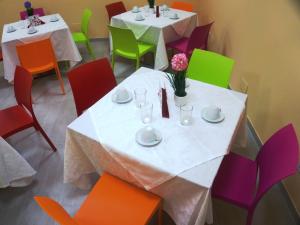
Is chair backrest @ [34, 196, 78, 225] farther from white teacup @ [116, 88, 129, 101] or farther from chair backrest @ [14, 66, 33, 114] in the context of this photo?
chair backrest @ [14, 66, 33, 114]

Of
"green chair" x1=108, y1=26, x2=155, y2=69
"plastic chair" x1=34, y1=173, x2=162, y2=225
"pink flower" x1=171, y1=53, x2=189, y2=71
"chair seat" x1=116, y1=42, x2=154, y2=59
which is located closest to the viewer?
"plastic chair" x1=34, y1=173, x2=162, y2=225

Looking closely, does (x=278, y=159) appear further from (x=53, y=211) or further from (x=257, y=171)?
(x=53, y=211)

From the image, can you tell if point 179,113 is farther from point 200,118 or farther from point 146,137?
point 146,137

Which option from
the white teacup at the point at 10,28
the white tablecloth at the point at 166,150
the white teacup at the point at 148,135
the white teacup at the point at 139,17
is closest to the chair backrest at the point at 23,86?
the white tablecloth at the point at 166,150

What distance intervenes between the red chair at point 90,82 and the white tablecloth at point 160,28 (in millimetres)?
1091

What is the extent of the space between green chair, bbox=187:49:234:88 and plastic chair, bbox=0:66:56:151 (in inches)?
49.8

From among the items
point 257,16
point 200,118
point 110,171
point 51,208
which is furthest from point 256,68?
point 51,208

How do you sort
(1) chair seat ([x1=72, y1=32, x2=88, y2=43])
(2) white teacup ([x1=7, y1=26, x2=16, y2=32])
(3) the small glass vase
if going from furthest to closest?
1. (1) chair seat ([x1=72, y1=32, x2=88, y2=43])
2. (2) white teacup ([x1=7, y1=26, x2=16, y2=32])
3. (3) the small glass vase

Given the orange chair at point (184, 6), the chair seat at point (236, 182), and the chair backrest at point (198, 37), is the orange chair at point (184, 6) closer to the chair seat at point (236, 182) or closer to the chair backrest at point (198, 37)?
the chair backrest at point (198, 37)

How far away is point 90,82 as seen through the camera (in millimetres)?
1959

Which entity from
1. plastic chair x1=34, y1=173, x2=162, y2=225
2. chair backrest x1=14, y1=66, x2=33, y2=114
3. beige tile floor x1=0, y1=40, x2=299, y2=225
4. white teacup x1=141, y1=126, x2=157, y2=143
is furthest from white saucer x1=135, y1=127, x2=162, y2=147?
chair backrest x1=14, y1=66, x2=33, y2=114

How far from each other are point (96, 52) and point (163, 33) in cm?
143

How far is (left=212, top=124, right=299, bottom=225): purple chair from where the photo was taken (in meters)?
1.17

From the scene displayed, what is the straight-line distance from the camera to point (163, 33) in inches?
116
